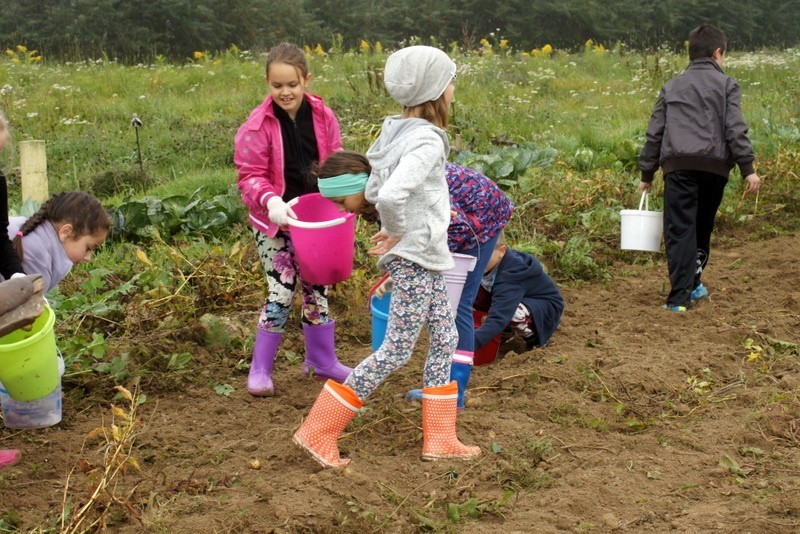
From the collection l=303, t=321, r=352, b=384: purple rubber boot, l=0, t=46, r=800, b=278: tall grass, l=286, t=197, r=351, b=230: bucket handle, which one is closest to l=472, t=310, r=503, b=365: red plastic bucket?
l=303, t=321, r=352, b=384: purple rubber boot

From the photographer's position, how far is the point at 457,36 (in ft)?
82.4

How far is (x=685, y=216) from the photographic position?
5395 mm

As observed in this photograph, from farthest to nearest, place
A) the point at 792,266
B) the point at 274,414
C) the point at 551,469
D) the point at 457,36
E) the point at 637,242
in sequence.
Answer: the point at 457,36
the point at 792,266
the point at 637,242
the point at 274,414
the point at 551,469

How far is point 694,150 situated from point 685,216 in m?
0.39

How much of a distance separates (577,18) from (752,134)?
1769 centimetres

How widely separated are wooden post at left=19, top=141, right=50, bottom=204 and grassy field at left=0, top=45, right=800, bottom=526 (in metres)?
0.49

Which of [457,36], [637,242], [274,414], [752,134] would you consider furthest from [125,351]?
[457,36]

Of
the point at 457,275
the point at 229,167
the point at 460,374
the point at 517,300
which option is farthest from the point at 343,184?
the point at 229,167

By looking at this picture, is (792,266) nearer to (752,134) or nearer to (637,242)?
(637,242)

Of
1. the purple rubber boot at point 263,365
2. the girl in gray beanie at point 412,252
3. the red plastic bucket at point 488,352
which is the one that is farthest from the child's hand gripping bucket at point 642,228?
the girl in gray beanie at point 412,252

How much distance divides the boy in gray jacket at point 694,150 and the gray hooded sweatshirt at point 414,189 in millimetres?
2438

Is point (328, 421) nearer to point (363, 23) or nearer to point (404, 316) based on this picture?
point (404, 316)

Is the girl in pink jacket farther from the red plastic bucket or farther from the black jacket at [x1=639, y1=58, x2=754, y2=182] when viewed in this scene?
the black jacket at [x1=639, y1=58, x2=754, y2=182]

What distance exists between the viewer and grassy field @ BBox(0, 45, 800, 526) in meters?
4.93
